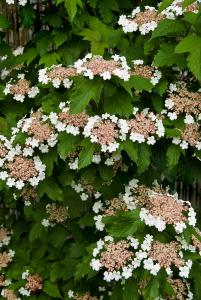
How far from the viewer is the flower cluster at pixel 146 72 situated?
9.55 feet

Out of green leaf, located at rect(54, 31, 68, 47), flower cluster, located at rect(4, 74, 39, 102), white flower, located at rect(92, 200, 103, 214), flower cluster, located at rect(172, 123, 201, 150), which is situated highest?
green leaf, located at rect(54, 31, 68, 47)

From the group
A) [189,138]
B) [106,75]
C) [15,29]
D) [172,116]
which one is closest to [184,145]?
[189,138]

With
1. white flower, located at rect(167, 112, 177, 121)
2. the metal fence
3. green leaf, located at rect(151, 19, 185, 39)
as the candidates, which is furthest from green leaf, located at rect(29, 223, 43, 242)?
green leaf, located at rect(151, 19, 185, 39)

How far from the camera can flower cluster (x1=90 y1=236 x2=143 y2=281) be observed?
262 cm

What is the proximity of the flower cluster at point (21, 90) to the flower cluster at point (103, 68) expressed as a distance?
2.07ft

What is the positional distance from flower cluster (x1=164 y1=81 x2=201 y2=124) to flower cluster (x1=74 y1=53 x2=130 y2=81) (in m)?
0.32

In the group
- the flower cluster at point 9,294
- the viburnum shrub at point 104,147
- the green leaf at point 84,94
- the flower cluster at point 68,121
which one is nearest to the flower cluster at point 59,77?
A: the viburnum shrub at point 104,147

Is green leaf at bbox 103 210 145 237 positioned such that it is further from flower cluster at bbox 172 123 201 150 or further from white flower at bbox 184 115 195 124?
white flower at bbox 184 115 195 124

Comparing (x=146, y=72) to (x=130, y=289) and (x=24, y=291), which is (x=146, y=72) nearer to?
(x=130, y=289)

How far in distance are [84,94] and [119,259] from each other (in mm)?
801

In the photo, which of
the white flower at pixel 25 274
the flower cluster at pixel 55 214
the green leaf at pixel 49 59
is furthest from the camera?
the white flower at pixel 25 274

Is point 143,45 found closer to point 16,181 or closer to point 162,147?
point 162,147

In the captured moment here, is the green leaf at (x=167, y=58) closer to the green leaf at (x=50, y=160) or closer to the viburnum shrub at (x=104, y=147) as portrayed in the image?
the viburnum shrub at (x=104, y=147)

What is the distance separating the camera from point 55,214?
11.2 feet
